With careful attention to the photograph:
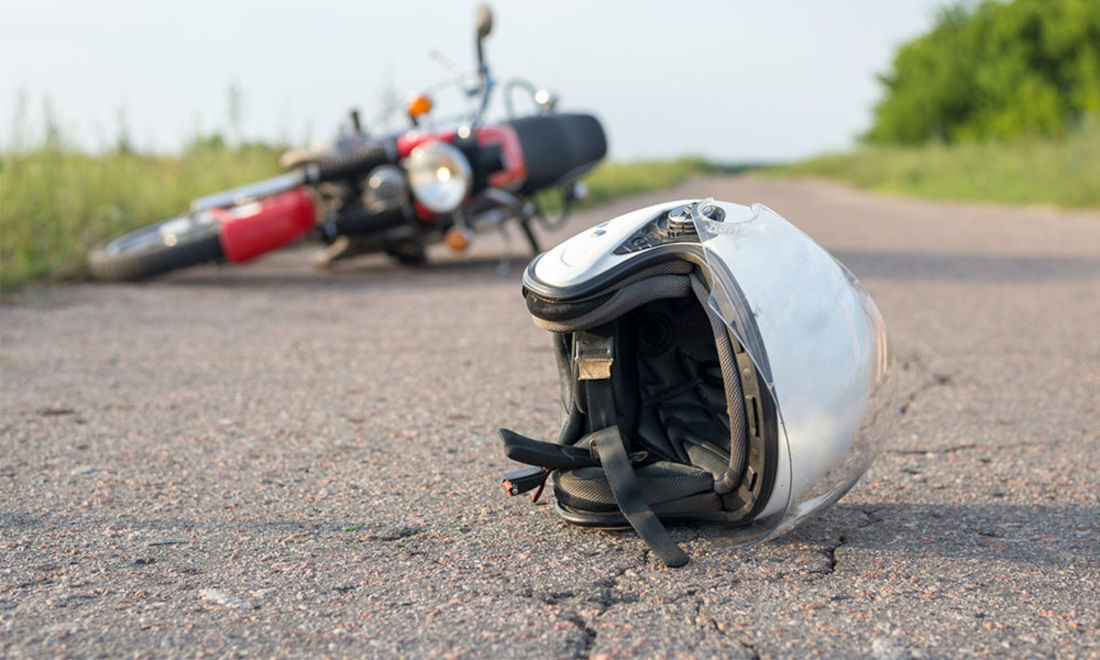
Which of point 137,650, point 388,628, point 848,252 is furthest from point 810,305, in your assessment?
point 848,252

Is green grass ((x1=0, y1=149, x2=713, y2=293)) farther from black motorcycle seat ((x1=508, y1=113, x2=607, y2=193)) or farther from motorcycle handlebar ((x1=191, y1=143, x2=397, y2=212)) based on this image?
black motorcycle seat ((x1=508, y1=113, x2=607, y2=193))

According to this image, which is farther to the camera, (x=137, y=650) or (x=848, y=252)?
(x=848, y=252)

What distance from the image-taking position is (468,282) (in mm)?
6812

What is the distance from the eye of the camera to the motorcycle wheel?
6.39m

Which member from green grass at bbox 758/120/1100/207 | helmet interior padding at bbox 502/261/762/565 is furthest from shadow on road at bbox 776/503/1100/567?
green grass at bbox 758/120/1100/207

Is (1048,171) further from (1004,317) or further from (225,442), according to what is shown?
(225,442)

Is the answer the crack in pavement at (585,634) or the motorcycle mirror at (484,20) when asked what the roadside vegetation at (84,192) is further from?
the crack in pavement at (585,634)

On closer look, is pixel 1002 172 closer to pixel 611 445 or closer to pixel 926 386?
pixel 926 386

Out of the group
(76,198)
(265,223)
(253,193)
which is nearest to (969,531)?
(265,223)

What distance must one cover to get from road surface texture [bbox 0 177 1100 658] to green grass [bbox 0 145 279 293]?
202cm

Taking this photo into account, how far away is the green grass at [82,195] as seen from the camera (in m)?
6.80

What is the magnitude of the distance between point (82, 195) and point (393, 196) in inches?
103

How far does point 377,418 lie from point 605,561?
1.41 m

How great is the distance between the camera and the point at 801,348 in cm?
199
